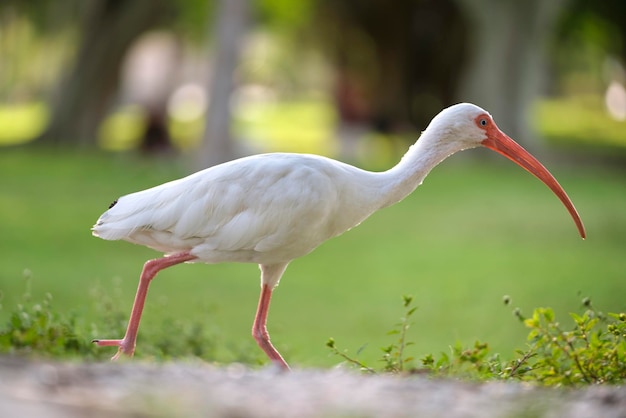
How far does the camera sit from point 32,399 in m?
4.04

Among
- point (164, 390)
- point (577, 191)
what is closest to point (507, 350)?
point (164, 390)

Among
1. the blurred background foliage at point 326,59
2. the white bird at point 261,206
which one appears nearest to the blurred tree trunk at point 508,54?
the blurred background foliage at point 326,59

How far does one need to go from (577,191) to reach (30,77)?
37891 mm

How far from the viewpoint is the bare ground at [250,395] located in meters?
4.09

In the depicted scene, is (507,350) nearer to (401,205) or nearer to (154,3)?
(401,205)

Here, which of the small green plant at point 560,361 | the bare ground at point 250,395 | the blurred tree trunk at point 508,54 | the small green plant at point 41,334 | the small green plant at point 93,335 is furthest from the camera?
the blurred tree trunk at point 508,54

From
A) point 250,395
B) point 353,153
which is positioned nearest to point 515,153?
point 250,395

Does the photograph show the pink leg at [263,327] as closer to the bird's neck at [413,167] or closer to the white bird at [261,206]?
the white bird at [261,206]

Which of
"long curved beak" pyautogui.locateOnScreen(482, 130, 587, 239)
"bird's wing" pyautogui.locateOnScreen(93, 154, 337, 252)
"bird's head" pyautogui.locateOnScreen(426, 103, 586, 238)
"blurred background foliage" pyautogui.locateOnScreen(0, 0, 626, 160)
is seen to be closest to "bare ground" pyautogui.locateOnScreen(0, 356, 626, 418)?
"bird's wing" pyautogui.locateOnScreen(93, 154, 337, 252)

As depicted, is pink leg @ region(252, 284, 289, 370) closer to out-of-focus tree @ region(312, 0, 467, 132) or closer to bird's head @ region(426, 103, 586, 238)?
bird's head @ region(426, 103, 586, 238)

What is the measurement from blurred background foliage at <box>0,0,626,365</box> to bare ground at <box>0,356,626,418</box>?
336 cm

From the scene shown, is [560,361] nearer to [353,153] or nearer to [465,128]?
[465,128]

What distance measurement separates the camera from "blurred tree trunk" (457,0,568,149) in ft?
86.9

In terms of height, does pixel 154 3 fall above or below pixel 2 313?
above
